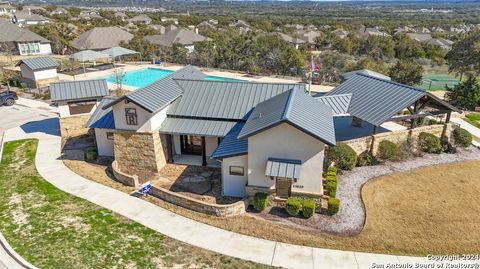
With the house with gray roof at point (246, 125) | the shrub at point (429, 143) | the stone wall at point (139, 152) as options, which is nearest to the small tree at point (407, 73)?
the house with gray roof at point (246, 125)

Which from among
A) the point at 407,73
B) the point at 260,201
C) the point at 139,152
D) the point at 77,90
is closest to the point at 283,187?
the point at 260,201

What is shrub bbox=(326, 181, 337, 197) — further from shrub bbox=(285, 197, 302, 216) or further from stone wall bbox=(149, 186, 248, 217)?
stone wall bbox=(149, 186, 248, 217)

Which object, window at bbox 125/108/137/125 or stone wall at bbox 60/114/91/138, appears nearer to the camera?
window at bbox 125/108/137/125

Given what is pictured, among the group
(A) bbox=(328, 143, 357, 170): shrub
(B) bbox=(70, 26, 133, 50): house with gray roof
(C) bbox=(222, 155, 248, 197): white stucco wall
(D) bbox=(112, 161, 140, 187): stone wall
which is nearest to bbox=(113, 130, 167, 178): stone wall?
(D) bbox=(112, 161, 140, 187): stone wall

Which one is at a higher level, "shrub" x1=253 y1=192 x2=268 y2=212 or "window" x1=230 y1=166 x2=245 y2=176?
"window" x1=230 y1=166 x2=245 y2=176

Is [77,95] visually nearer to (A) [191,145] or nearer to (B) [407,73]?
(A) [191,145]

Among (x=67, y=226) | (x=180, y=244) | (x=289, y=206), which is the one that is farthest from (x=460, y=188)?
(x=67, y=226)
